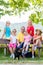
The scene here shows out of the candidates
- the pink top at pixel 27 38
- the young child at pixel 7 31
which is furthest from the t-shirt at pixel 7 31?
Result: the pink top at pixel 27 38

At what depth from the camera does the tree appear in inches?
139

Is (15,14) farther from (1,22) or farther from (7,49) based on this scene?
(7,49)

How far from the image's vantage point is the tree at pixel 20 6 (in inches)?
139

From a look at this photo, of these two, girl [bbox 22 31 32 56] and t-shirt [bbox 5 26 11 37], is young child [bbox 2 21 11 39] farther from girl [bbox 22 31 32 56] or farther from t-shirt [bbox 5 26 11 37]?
girl [bbox 22 31 32 56]

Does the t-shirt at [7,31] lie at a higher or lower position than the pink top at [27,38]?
higher

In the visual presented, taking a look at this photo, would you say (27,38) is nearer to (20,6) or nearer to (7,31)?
(7,31)

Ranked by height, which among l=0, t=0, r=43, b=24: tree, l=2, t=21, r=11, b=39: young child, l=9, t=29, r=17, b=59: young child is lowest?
l=9, t=29, r=17, b=59: young child

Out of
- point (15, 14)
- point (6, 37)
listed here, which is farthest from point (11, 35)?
point (15, 14)

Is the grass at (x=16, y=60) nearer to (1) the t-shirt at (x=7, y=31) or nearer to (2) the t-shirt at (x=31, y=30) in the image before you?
(1) the t-shirt at (x=7, y=31)

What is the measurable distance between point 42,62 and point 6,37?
2.15 ft

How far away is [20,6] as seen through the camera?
3549 millimetres

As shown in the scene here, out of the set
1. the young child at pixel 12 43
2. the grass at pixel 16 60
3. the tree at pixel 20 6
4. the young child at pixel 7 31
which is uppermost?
the tree at pixel 20 6

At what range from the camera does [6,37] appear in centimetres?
350

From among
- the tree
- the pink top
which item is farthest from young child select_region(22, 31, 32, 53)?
the tree
